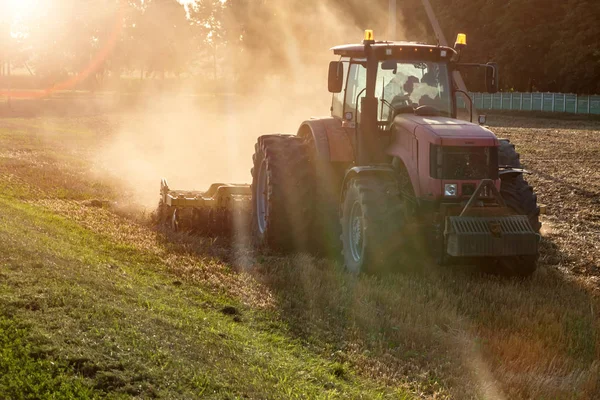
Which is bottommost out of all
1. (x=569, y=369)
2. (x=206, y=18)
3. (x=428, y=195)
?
(x=569, y=369)

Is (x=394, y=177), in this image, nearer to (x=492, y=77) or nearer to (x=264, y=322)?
(x=492, y=77)

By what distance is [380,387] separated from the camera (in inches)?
262

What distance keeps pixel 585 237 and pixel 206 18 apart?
100170 mm

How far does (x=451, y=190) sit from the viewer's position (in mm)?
9438

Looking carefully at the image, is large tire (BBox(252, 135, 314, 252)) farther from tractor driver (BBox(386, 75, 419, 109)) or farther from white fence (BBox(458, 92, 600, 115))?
white fence (BBox(458, 92, 600, 115))

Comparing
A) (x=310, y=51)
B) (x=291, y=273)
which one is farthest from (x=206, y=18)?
(x=291, y=273)

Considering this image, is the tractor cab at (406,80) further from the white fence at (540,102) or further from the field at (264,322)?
the white fence at (540,102)

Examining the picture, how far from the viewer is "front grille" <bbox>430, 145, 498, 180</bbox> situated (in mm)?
9383

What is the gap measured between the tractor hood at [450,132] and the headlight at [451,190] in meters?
0.47

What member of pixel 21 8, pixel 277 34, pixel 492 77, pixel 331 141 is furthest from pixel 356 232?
pixel 21 8

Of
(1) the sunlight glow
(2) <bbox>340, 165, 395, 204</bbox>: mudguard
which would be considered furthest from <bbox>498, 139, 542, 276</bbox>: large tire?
(1) the sunlight glow

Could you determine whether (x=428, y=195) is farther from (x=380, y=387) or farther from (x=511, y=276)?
(x=380, y=387)

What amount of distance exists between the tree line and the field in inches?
654

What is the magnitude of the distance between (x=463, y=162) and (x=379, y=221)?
116cm
